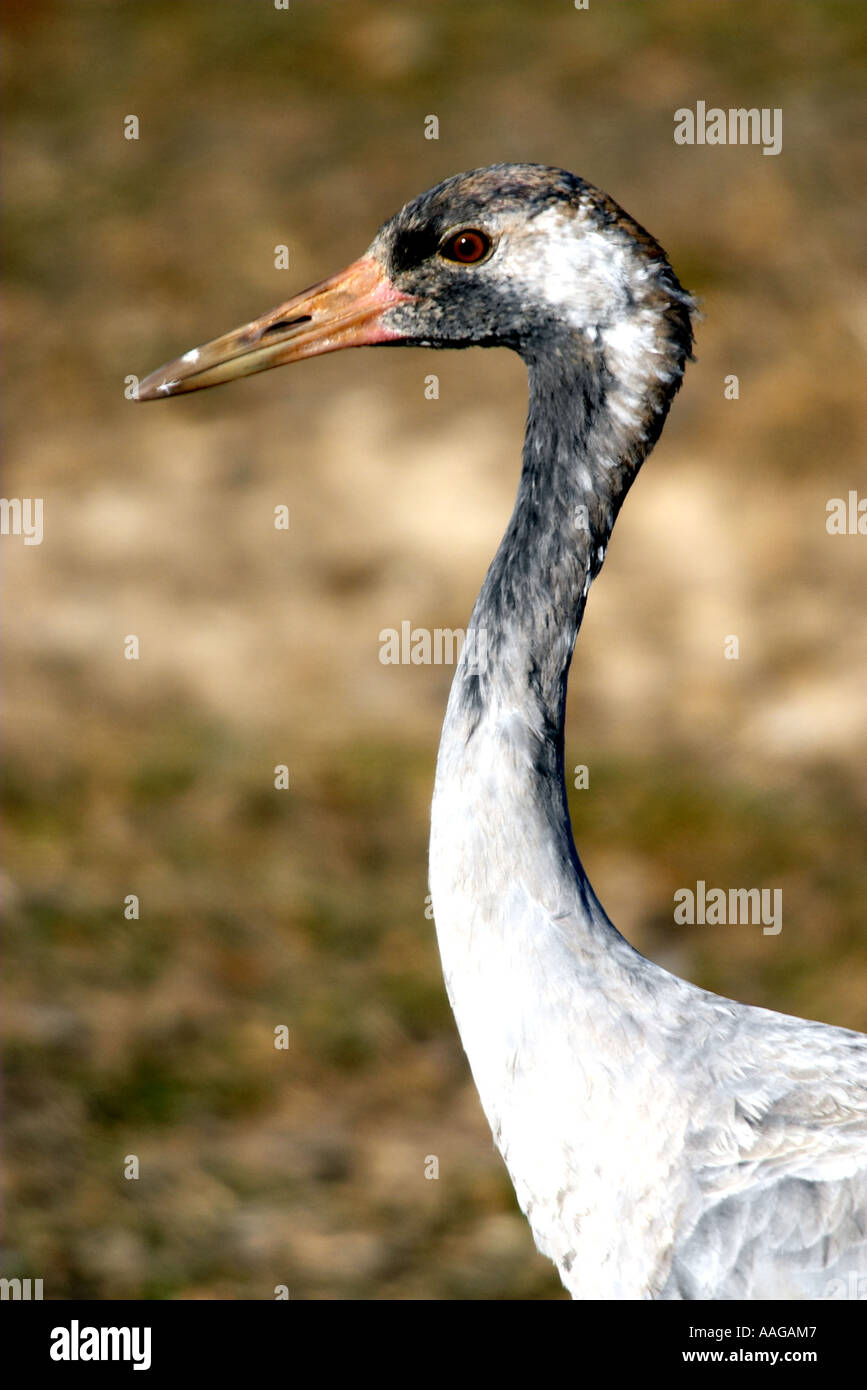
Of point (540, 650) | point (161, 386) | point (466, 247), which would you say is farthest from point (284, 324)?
point (540, 650)

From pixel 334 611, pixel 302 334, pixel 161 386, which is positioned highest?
pixel 334 611

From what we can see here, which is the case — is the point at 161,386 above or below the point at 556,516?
above

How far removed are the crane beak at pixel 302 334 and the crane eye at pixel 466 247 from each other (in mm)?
156

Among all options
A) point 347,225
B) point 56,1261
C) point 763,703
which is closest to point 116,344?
point 347,225

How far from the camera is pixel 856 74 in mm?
11695

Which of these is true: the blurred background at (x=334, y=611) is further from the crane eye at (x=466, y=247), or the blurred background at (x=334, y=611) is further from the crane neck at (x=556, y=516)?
the crane eye at (x=466, y=247)

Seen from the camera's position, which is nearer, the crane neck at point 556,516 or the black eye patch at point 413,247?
the crane neck at point 556,516

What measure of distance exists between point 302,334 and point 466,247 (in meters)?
0.45

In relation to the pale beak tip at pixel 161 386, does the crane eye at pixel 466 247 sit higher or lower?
higher

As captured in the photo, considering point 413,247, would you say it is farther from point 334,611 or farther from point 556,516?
point 334,611

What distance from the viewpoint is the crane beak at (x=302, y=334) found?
3.55 metres

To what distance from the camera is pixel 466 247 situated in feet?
11.1

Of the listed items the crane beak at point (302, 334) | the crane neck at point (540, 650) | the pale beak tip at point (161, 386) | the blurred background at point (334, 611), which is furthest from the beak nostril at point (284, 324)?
the blurred background at point (334, 611)
